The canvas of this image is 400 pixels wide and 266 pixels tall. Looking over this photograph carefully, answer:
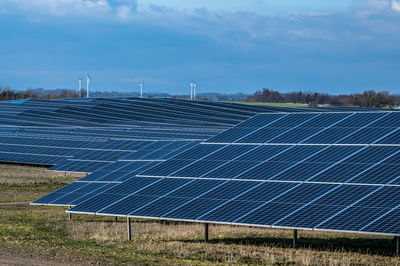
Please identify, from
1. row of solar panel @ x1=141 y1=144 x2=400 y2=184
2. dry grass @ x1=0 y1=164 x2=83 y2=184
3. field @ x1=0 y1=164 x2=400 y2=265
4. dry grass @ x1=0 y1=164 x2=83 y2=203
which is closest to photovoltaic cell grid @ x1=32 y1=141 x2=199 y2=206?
field @ x1=0 y1=164 x2=400 y2=265

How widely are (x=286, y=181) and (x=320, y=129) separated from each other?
19.1 ft

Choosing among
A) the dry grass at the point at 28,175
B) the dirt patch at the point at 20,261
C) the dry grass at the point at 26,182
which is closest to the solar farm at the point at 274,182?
the dirt patch at the point at 20,261

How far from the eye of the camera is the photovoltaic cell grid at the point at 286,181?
75.7ft

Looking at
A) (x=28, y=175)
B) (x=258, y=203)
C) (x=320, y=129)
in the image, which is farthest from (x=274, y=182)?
(x=28, y=175)

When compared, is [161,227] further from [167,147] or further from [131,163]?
[167,147]

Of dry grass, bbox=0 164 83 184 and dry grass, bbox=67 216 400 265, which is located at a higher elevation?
dry grass, bbox=67 216 400 265

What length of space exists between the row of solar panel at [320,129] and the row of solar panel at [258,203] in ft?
14.4

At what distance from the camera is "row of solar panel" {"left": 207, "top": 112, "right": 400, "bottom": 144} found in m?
28.7

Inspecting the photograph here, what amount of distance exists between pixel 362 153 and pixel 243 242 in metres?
5.62

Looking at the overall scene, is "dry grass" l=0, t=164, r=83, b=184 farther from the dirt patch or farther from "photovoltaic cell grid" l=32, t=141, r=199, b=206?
the dirt patch

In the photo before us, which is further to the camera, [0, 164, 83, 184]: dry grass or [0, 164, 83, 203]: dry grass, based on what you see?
[0, 164, 83, 184]: dry grass

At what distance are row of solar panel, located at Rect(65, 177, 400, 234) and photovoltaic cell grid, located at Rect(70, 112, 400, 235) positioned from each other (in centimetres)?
3

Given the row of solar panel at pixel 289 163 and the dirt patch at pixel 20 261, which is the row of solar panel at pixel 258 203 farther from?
the dirt patch at pixel 20 261

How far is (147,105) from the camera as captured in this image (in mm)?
107375
